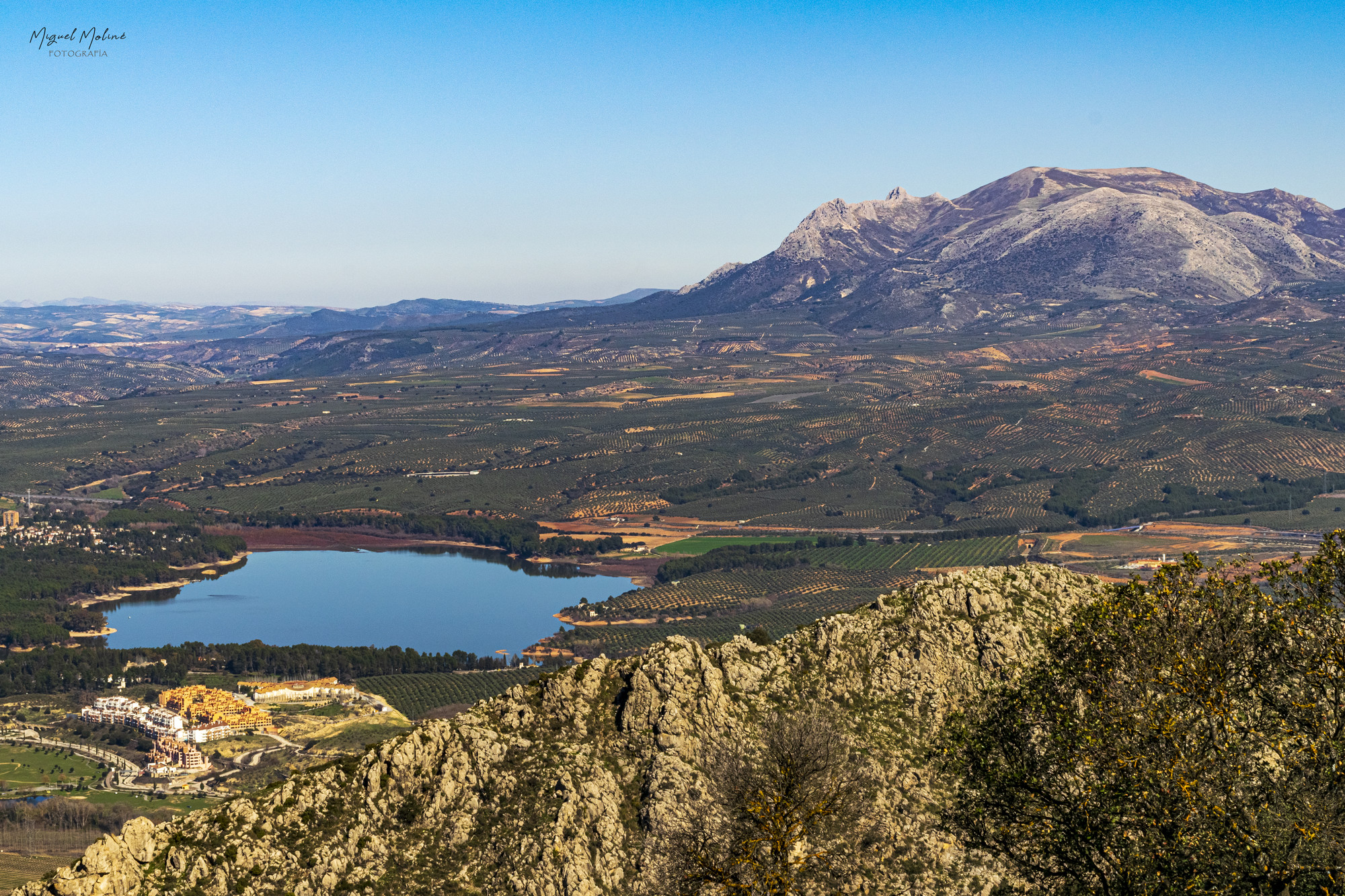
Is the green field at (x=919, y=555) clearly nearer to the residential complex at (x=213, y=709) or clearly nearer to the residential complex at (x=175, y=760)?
the residential complex at (x=213, y=709)

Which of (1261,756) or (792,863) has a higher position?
(1261,756)

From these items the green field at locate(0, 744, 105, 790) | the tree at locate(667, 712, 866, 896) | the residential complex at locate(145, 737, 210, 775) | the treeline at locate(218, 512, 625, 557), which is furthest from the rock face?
the treeline at locate(218, 512, 625, 557)

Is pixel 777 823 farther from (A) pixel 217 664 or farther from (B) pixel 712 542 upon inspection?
(B) pixel 712 542

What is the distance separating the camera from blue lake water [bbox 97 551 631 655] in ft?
422

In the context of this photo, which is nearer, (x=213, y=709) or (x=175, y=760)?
(x=175, y=760)

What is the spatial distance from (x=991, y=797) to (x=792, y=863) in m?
5.05

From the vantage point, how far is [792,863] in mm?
29359

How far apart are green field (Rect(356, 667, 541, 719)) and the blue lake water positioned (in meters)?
11.9

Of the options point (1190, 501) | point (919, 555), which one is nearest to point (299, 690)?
point (919, 555)

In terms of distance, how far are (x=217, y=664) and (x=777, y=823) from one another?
96263 millimetres

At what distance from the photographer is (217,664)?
11500 centimetres

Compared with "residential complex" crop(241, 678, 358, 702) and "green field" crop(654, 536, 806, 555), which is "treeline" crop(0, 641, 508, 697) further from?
"green field" crop(654, 536, 806, 555)

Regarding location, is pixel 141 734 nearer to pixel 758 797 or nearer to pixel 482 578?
pixel 482 578

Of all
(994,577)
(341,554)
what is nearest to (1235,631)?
(994,577)
